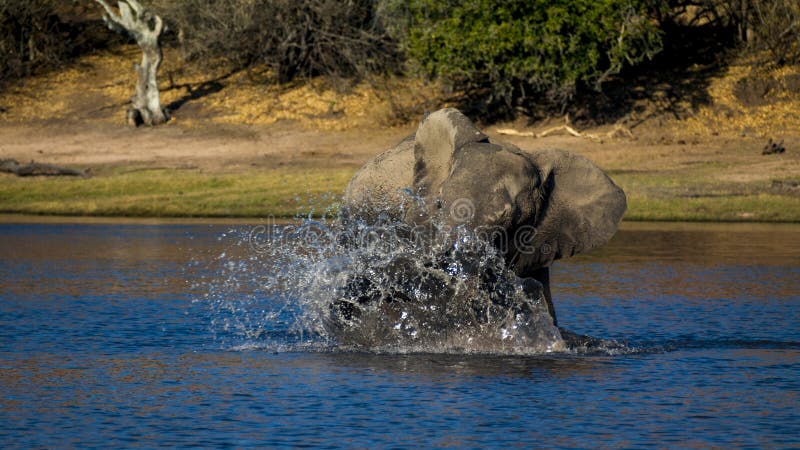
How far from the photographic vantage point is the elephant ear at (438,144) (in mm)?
10680

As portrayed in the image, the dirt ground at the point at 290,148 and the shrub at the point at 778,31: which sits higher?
the shrub at the point at 778,31

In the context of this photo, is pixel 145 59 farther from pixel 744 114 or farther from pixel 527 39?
pixel 744 114

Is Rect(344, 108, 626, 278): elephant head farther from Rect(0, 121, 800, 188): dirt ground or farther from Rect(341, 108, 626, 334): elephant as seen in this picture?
Rect(0, 121, 800, 188): dirt ground

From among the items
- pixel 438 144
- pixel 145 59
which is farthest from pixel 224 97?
pixel 438 144

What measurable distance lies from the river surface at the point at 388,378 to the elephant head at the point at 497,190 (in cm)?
98

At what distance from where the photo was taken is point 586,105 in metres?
33.5

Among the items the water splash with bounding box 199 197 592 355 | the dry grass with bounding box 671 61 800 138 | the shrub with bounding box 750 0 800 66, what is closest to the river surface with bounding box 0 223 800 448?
the water splash with bounding box 199 197 592 355

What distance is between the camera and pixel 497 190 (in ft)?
33.9

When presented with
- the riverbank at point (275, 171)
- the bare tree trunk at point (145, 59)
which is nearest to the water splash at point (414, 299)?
the riverbank at point (275, 171)

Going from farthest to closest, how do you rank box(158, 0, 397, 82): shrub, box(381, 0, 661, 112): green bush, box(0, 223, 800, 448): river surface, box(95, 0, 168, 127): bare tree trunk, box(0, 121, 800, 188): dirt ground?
box(158, 0, 397, 82): shrub
box(95, 0, 168, 127): bare tree trunk
box(381, 0, 661, 112): green bush
box(0, 121, 800, 188): dirt ground
box(0, 223, 800, 448): river surface

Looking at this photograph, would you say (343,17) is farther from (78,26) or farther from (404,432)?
(404,432)

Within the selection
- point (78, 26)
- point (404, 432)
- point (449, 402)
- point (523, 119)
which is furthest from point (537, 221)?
point (78, 26)

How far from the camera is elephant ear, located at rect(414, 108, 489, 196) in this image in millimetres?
10680

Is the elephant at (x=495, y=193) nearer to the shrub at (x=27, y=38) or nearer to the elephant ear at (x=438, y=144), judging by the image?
the elephant ear at (x=438, y=144)
